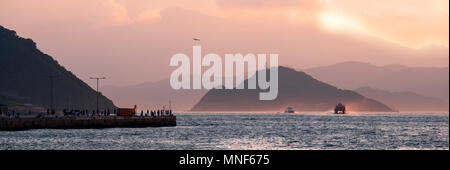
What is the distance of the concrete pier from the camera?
117312 millimetres

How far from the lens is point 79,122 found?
13150cm

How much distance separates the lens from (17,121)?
388 feet

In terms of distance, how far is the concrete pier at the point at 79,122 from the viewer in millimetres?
117312
